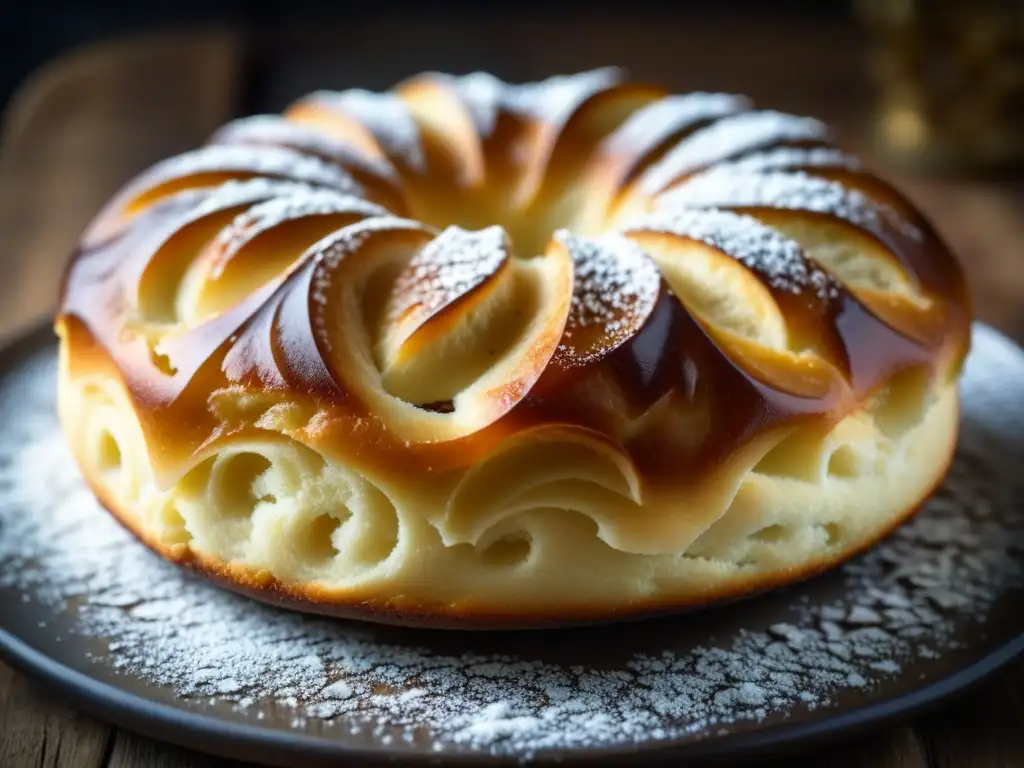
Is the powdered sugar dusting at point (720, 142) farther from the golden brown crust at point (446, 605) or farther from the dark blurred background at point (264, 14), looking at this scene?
the dark blurred background at point (264, 14)

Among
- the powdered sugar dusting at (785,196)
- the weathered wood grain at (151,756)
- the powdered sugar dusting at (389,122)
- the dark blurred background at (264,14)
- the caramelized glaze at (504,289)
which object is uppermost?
the powdered sugar dusting at (785,196)

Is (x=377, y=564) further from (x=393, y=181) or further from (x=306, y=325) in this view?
(x=393, y=181)

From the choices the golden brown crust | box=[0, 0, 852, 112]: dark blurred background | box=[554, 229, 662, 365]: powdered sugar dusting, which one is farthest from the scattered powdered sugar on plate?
box=[0, 0, 852, 112]: dark blurred background

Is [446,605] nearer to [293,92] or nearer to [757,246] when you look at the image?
[757,246]

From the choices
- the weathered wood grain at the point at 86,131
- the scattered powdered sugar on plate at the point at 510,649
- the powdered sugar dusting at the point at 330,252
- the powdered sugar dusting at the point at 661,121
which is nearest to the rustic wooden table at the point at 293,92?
the weathered wood grain at the point at 86,131

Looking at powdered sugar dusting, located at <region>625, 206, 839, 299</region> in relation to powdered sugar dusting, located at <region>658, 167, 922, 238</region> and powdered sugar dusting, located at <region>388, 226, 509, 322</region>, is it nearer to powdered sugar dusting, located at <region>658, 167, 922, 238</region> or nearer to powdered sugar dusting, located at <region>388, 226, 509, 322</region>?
powdered sugar dusting, located at <region>658, 167, 922, 238</region>

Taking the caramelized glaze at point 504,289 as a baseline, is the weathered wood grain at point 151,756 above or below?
below

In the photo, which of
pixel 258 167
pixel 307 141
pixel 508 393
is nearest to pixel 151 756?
pixel 508 393
